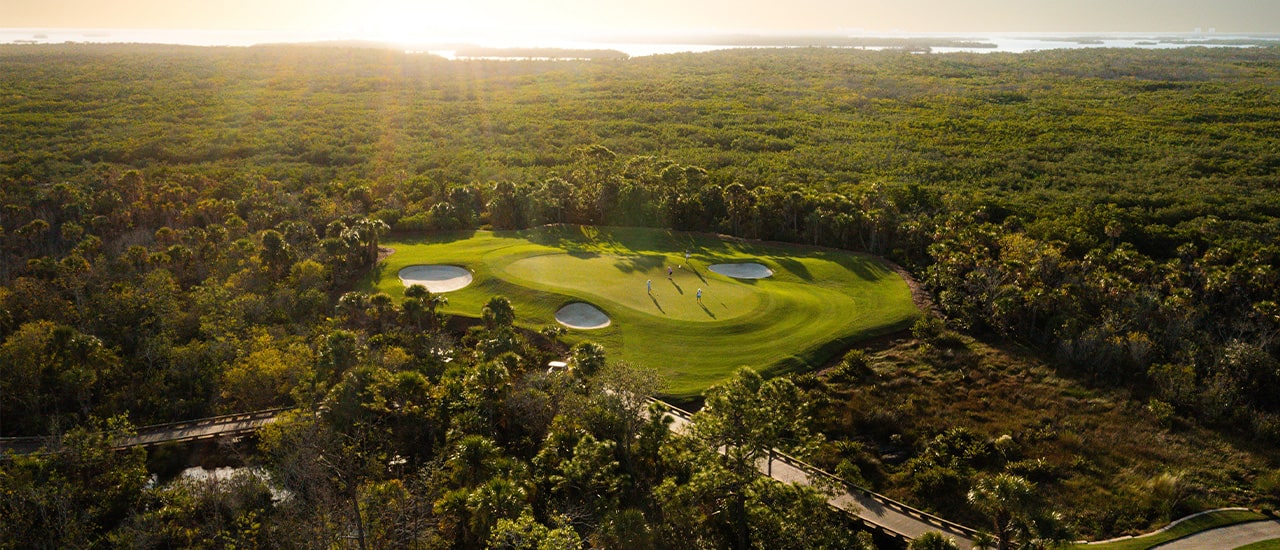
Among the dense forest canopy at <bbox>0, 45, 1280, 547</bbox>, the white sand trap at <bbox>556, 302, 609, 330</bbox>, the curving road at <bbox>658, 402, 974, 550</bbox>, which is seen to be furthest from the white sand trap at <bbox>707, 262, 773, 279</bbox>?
the curving road at <bbox>658, 402, 974, 550</bbox>

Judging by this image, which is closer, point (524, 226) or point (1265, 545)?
point (1265, 545)

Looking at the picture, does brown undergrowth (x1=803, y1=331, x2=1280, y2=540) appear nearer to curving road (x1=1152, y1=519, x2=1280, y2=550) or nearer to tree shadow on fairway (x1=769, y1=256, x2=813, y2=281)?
curving road (x1=1152, y1=519, x2=1280, y2=550)

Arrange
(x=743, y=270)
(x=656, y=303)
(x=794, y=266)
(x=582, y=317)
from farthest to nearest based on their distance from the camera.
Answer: (x=794, y=266), (x=743, y=270), (x=656, y=303), (x=582, y=317)

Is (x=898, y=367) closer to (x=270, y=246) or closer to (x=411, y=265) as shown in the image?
(x=411, y=265)

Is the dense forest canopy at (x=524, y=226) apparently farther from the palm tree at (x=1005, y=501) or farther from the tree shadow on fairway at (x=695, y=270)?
the tree shadow on fairway at (x=695, y=270)

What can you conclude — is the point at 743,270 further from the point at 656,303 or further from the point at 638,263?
the point at 656,303

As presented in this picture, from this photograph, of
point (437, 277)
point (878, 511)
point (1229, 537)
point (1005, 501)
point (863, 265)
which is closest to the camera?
point (1005, 501)

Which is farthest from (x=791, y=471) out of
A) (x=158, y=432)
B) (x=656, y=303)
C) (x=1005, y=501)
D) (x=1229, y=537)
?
(x=158, y=432)
